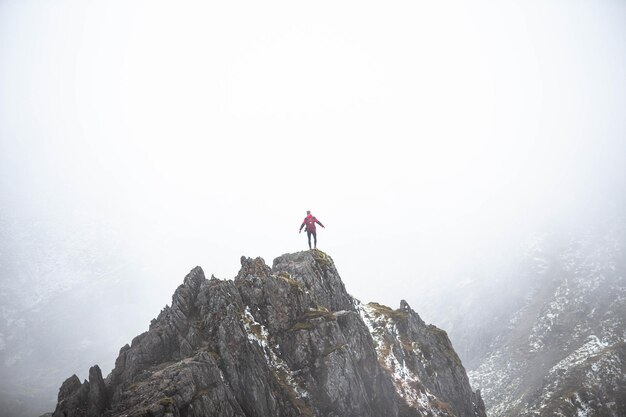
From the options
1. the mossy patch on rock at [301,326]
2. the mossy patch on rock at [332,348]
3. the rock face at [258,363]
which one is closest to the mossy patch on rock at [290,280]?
the rock face at [258,363]

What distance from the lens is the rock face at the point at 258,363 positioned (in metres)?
22.5

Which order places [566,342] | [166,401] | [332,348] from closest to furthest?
[166,401] → [332,348] → [566,342]

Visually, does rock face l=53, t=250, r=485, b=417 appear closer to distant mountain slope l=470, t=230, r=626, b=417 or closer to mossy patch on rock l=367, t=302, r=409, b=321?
mossy patch on rock l=367, t=302, r=409, b=321

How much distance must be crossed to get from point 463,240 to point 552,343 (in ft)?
373

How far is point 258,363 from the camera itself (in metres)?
25.3

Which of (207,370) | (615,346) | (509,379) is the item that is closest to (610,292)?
(615,346)

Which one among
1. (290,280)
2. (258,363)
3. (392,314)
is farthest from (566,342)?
(258,363)

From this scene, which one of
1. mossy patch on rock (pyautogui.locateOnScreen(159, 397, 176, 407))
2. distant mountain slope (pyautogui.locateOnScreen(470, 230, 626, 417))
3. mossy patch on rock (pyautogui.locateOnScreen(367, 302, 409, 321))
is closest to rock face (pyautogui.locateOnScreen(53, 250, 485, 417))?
mossy patch on rock (pyautogui.locateOnScreen(159, 397, 176, 407))

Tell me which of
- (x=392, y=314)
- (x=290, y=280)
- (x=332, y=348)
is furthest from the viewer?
(x=392, y=314)

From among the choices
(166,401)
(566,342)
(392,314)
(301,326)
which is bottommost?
(566,342)

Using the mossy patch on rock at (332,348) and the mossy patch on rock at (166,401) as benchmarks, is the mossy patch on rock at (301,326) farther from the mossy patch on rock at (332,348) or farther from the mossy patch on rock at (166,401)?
the mossy patch on rock at (166,401)

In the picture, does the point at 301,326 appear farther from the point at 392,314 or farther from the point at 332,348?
the point at 392,314

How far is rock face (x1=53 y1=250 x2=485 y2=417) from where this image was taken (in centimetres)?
2250

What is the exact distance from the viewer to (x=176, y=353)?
26781 mm
